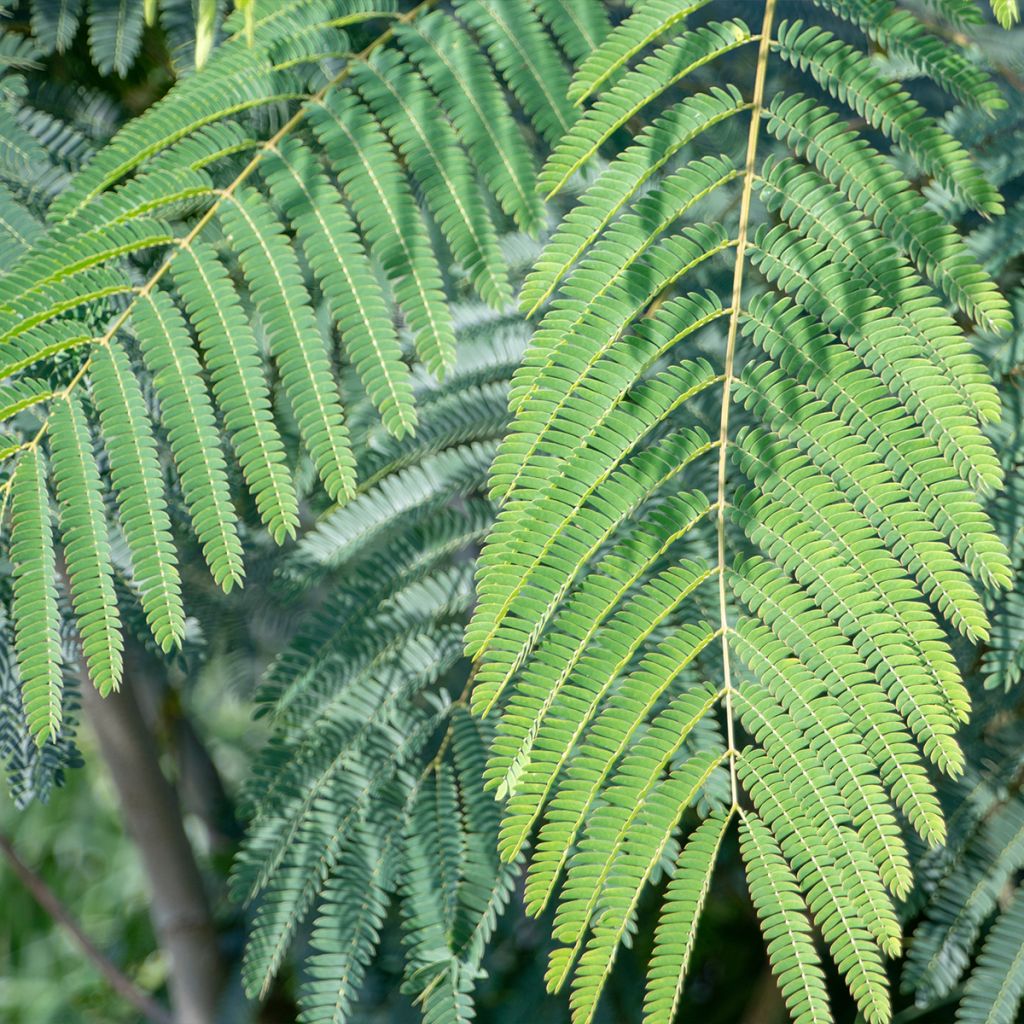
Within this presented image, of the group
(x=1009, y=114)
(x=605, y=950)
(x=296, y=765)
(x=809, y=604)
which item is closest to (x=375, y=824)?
(x=296, y=765)

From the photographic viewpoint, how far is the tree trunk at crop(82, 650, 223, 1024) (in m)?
1.94

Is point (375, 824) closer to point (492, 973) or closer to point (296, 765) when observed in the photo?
point (296, 765)

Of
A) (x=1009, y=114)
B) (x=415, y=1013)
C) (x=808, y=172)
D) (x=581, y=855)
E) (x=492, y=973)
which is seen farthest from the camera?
(x=492, y=973)

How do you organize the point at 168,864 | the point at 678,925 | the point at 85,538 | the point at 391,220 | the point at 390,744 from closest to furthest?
the point at 678,925, the point at 85,538, the point at 391,220, the point at 390,744, the point at 168,864

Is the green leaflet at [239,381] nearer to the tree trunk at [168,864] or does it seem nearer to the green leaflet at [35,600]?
the green leaflet at [35,600]

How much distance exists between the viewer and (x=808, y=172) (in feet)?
3.38

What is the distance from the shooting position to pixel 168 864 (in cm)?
198

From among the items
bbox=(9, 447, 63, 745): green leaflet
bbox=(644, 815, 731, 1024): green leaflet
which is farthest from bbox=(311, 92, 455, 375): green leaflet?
bbox=(644, 815, 731, 1024): green leaflet

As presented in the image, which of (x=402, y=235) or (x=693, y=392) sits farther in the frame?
(x=402, y=235)

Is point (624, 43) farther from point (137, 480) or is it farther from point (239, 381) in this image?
point (137, 480)

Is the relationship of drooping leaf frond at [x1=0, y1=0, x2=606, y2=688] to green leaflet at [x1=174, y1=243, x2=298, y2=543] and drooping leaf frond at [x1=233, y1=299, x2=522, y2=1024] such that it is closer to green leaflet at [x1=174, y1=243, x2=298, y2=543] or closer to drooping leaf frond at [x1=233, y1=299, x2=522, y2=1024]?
green leaflet at [x1=174, y1=243, x2=298, y2=543]

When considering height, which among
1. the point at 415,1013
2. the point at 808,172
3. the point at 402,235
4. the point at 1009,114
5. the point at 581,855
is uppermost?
the point at 1009,114

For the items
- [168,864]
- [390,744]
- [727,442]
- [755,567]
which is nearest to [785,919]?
[755,567]

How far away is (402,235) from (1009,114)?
77 cm
